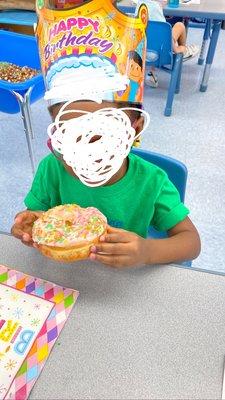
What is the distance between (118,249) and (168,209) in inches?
8.9

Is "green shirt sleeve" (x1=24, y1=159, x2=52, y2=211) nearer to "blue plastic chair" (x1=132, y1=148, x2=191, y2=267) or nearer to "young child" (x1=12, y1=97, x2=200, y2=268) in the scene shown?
"young child" (x1=12, y1=97, x2=200, y2=268)

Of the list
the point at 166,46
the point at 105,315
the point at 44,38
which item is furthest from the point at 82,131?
the point at 166,46

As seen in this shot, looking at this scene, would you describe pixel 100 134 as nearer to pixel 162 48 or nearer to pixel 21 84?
pixel 21 84

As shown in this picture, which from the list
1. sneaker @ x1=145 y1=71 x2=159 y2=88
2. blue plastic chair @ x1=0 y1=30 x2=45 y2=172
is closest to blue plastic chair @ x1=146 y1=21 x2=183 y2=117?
sneaker @ x1=145 y1=71 x2=159 y2=88

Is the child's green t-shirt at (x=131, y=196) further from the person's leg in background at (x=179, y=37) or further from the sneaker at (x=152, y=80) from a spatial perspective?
the sneaker at (x=152, y=80)

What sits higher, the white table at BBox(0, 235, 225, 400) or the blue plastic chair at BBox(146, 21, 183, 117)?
the white table at BBox(0, 235, 225, 400)

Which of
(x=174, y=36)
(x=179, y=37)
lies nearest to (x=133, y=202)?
(x=174, y=36)

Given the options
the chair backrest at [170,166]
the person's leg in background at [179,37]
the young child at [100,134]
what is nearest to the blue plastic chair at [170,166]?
the chair backrest at [170,166]

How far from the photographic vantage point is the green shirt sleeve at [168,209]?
81 cm

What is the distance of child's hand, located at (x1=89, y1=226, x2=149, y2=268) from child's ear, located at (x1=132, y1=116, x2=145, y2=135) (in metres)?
0.19

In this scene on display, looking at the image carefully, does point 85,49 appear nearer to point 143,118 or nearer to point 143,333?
point 143,118

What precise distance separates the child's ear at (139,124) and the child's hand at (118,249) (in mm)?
193
